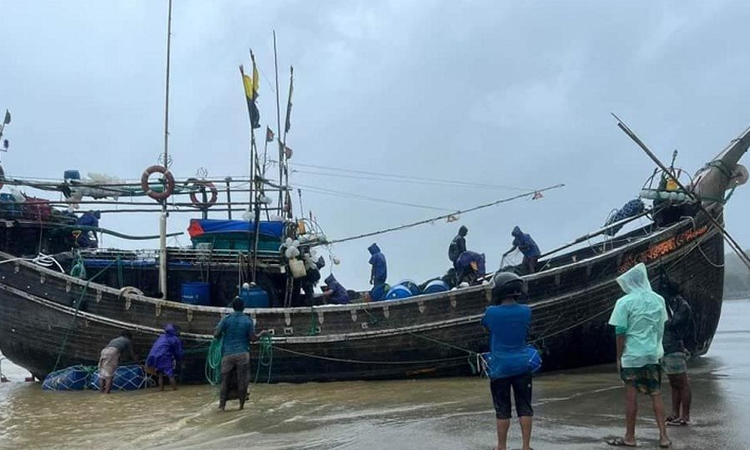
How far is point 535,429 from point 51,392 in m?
9.18

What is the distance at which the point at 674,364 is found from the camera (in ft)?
20.6

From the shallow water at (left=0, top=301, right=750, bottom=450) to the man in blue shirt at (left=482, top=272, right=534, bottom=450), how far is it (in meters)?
0.59

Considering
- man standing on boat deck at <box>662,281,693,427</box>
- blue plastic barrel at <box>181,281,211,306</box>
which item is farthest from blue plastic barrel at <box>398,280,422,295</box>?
man standing on boat deck at <box>662,281,693,427</box>

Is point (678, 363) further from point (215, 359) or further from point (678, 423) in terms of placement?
point (215, 359)

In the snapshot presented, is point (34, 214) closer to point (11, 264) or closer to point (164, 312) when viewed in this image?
point (11, 264)

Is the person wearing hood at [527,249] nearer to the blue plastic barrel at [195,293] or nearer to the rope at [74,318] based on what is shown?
the blue plastic barrel at [195,293]

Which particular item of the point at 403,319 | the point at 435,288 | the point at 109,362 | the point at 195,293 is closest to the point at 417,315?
the point at 403,319

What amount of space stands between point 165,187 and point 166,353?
346cm

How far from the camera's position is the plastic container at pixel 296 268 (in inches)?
516

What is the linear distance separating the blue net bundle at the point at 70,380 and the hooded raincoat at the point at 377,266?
5.58 m

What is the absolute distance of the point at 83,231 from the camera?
15.5 m

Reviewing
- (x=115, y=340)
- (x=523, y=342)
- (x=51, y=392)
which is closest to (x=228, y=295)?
(x=115, y=340)

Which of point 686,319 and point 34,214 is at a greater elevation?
point 34,214

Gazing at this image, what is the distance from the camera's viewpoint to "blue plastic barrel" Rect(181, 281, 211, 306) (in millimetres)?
13375
